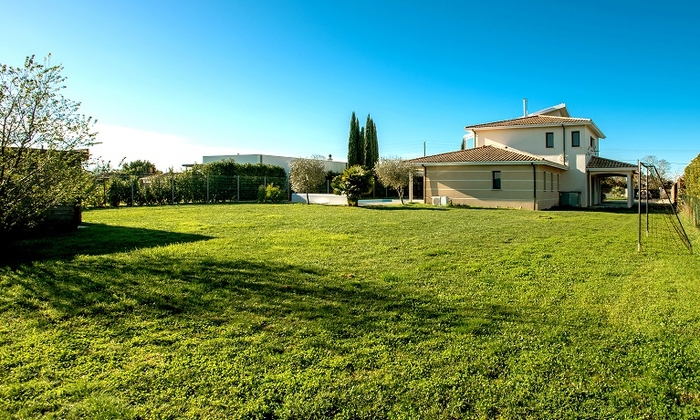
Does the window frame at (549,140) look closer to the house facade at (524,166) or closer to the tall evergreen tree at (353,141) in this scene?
the house facade at (524,166)

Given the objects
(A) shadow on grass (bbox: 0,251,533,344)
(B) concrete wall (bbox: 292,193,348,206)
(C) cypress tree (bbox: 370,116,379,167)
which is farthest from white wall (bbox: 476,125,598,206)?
(A) shadow on grass (bbox: 0,251,533,344)

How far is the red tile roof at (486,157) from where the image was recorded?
2358 centimetres

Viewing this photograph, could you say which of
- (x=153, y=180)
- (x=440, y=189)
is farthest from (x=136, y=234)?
(x=440, y=189)

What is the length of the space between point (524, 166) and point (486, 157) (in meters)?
2.13

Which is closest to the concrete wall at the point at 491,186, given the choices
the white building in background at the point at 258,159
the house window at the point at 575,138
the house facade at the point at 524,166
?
the house facade at the point at 524,166

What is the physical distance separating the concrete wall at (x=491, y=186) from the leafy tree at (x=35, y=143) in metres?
21.4

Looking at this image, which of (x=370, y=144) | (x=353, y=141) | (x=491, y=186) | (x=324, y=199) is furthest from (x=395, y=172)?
(x=370, y=144)

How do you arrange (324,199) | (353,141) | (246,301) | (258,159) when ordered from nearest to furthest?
1. (246,301)
2. (324,199)
3. (258,159)
4. (353,141)

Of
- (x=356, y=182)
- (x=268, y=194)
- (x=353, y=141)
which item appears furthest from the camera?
(x=353, y=141)

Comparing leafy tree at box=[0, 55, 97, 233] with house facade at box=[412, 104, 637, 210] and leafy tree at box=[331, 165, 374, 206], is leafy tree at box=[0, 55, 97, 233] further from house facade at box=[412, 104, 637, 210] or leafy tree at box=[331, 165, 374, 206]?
house facade at box=[412, 104, 637, 210]

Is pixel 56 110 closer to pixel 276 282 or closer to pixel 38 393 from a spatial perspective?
pixel 276 282

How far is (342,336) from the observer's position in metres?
3.72

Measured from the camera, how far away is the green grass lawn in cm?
269

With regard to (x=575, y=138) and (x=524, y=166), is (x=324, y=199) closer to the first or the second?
(x=524, y=166)
